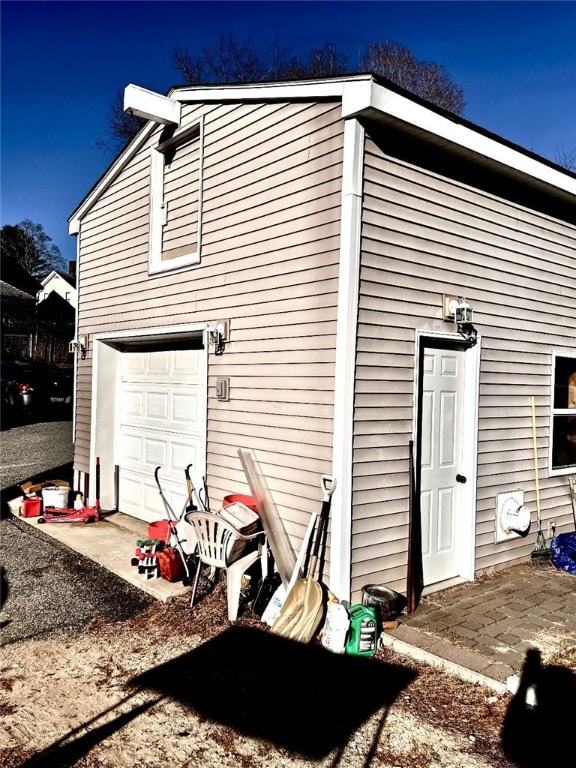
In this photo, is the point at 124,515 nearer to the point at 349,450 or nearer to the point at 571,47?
the point at 349,450

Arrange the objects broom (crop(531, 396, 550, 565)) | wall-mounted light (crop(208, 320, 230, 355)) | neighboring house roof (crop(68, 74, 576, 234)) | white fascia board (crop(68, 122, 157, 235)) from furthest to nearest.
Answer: white fascia board (crop(68, 122, 157, 235))
broom (crop(531, 396, 550, 565))
wall-mounted light (crop(208, 320, 230, 355))
neighboring house roof (crop(68, 74, 576, 234))

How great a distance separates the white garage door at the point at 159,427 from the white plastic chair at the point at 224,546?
4.75ft

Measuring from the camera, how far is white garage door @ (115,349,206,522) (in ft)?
21.9

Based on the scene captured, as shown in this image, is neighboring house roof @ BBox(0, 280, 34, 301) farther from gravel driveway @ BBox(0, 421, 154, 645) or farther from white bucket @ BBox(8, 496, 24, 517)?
gravel driveway @ BBox(0, 421, 154, 645)

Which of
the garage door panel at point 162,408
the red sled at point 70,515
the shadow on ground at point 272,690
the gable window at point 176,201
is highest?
the gable window at point 176,201

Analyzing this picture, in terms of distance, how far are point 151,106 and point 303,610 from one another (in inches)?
214

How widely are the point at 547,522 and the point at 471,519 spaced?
1.49 meters

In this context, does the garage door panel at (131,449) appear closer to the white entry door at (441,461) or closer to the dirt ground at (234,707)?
the dirt ground at (234,707)

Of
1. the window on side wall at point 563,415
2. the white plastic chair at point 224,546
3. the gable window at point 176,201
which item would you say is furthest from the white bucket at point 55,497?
the window on side wall at point 563,415

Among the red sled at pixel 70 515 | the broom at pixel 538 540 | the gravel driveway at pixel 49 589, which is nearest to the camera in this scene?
the gravel driveway at pixel 49 589

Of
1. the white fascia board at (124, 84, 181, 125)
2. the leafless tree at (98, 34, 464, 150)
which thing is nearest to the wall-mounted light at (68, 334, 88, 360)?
the white fascia board at (124, 84, 181, 125)

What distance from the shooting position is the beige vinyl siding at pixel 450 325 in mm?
4609

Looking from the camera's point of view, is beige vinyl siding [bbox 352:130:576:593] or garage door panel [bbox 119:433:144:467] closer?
beige vinyl siding [bbox 352:130:576:593]

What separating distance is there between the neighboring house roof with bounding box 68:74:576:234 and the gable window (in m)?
0.32
